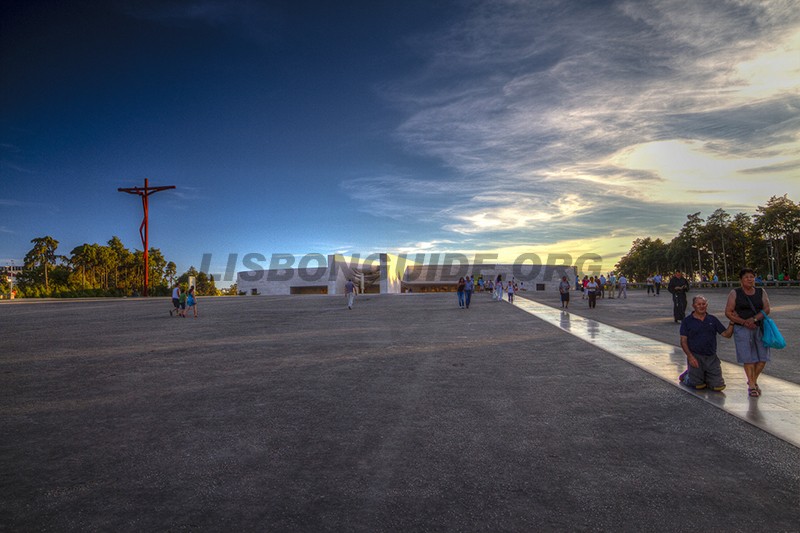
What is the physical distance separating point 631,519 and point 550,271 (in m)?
102

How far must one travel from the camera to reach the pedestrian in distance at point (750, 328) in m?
5.94

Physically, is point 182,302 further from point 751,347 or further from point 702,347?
point 751,347

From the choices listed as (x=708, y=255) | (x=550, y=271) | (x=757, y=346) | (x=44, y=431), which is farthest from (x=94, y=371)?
(x=550, y=271)

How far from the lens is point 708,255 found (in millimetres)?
75500

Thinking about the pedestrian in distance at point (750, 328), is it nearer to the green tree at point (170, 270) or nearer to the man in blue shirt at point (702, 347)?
the man in blue shirt at point (702, 347)

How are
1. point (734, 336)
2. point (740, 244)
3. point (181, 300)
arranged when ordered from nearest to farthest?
point (734, 336), point (181, 300), point (740, 244)

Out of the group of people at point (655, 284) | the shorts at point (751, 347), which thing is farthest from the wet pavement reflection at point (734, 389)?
the group of people at point (655, 284)

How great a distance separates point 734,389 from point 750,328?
96 cm

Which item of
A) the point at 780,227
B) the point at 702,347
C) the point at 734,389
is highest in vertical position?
the point at 780,227

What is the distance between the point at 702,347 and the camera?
6.28m

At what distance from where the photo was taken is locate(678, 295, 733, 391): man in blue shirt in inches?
246

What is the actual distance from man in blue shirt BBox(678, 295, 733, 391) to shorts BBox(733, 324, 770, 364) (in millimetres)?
169

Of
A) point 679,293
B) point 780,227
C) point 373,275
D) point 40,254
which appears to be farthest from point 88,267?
point 780,227

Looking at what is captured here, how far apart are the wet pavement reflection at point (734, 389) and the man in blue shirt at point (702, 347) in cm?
16
